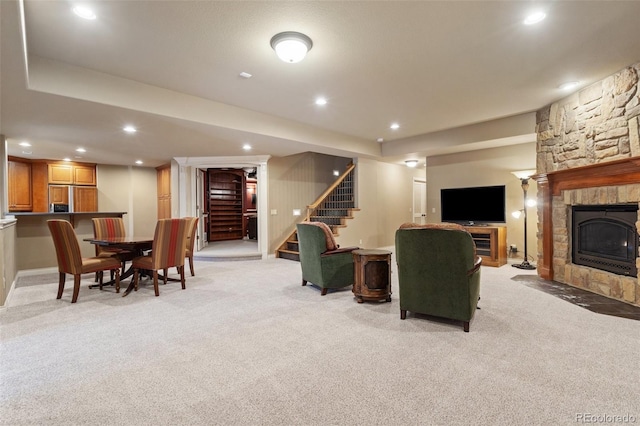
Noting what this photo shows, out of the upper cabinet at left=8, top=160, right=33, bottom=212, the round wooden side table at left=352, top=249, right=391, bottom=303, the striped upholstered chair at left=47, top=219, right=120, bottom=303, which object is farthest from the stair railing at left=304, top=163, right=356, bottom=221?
the upper cabinet at left=8, top=160, right=33, bottom=212

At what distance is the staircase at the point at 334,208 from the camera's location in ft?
24.6

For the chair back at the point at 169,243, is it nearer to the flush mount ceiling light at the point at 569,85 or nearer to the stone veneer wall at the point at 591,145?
the flush mount ceiling light at the point at 569,85

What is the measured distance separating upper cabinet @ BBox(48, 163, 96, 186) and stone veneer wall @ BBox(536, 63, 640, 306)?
31.9 feet

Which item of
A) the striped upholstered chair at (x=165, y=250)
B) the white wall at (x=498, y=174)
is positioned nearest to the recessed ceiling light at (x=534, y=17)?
the white wall at (x=498, y=174)

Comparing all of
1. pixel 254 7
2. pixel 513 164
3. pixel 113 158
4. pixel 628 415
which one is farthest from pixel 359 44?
pixel 113 158

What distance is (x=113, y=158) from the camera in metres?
7.38

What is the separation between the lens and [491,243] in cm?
605

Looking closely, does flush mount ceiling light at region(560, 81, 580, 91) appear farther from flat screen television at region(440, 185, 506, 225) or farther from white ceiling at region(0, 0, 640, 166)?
flat screen television at region(440, 185, 506, 225)

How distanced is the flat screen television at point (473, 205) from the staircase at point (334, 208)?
2054 mm

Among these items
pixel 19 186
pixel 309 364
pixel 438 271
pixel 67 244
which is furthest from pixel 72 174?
pixel 438 271

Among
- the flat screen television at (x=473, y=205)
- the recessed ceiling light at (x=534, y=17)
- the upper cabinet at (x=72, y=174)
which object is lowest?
the flat screen television at (x=473, y=205)

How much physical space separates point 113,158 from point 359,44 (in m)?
6.72

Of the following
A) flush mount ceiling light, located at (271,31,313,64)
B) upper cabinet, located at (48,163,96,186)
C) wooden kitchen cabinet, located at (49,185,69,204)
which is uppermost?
flush mount ceiling light, located at (271,31,313,64)

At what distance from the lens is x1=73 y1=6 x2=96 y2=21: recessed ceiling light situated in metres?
2.46
